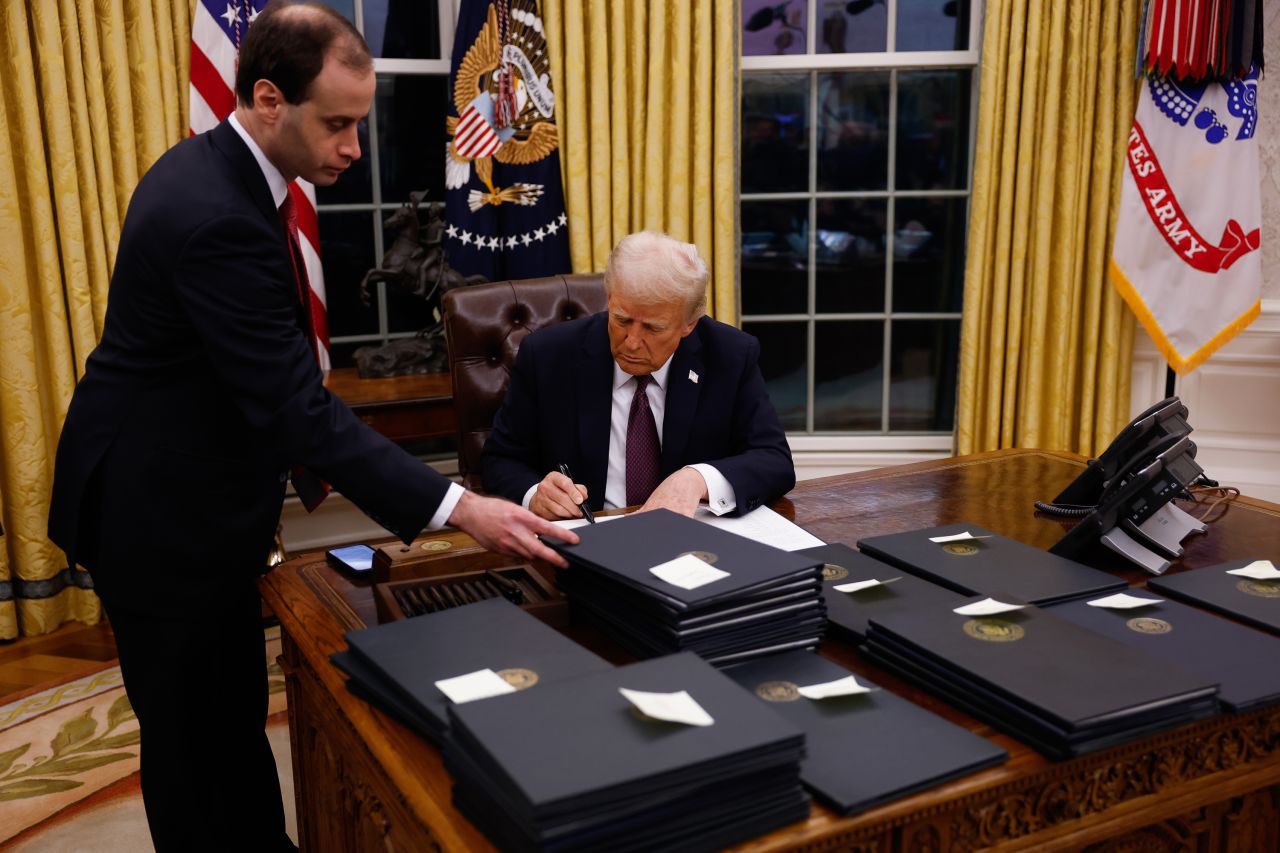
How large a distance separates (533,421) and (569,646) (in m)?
1.16

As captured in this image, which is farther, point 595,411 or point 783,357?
point 783,357

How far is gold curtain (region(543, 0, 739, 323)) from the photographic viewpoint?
383cm

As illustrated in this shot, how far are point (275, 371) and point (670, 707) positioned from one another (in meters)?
0.88

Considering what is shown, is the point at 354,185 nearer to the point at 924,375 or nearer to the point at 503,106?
the point at 503,106

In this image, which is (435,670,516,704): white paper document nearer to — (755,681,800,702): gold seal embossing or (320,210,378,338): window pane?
(755,681,800,702): gold seal embossing

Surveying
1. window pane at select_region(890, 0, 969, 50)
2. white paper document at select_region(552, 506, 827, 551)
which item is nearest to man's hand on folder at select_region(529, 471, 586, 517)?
white paper document at select_region(552, 506, 827, 551)

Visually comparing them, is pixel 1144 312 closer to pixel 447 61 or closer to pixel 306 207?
pixel 447 61

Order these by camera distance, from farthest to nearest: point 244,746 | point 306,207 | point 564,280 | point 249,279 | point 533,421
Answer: point 306,207 → point 564,280 → point 533,421 → point 244,746 → point 249,279

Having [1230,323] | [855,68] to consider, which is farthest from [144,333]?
[1230,323]

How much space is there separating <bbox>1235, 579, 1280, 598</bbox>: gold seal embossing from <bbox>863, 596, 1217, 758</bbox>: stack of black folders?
38 cm

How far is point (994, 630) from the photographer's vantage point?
1.37m

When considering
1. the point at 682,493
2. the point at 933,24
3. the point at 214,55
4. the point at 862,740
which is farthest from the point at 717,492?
the point at 933,24

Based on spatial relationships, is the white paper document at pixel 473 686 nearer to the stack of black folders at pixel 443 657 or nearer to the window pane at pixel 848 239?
the stack of black folders at pixel 443 657

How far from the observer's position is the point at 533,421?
238 centimetres
